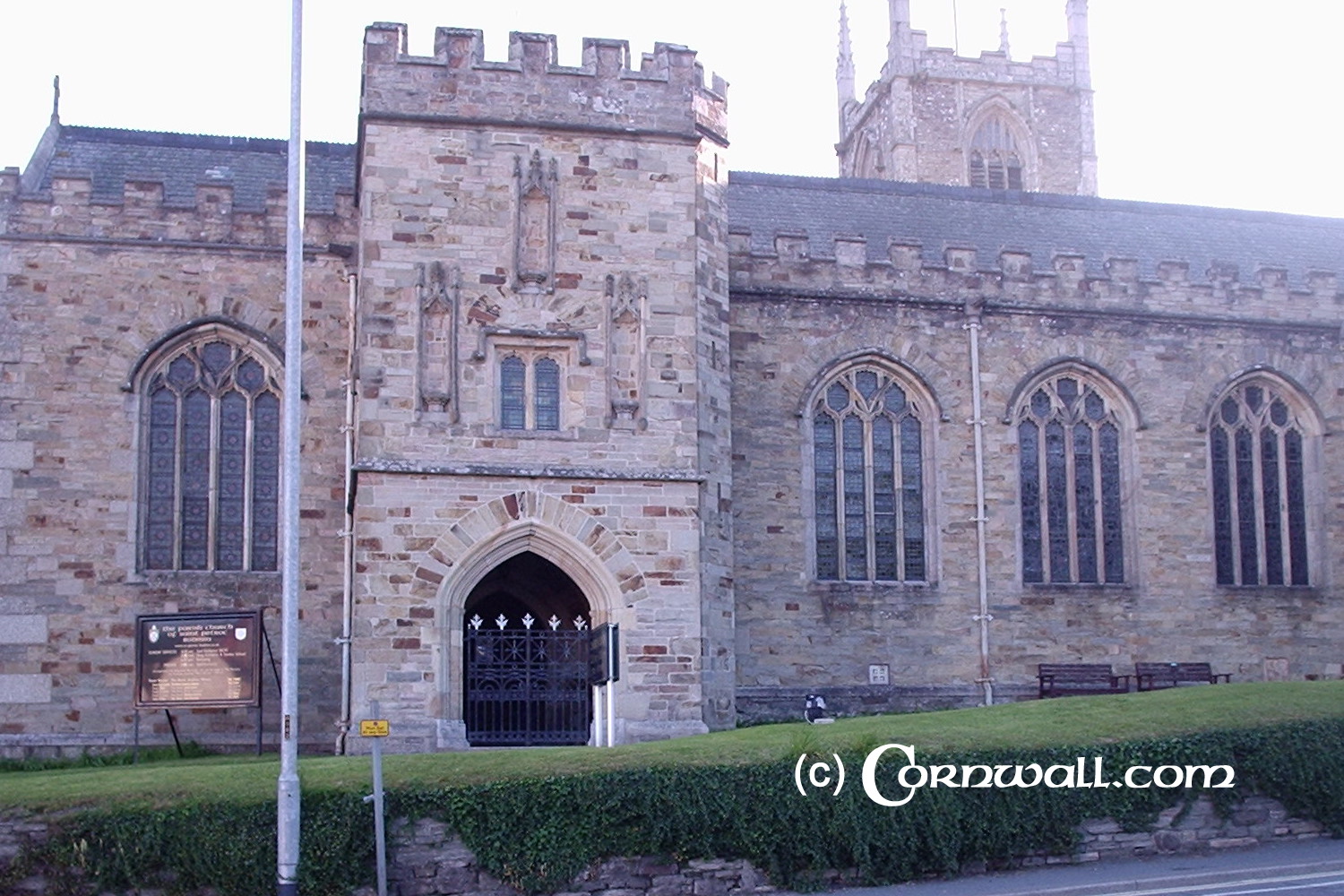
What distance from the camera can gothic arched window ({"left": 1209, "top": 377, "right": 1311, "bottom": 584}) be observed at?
30.3 m

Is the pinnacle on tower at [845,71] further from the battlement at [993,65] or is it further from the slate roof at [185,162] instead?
the slate roof at [185,162]

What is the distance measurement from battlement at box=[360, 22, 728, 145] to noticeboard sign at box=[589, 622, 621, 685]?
7.38m

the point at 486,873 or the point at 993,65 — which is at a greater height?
the point at 993,65

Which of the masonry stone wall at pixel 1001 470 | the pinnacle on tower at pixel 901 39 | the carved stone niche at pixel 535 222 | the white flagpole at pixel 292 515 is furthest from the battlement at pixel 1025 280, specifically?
the pinnacle on tower at pixel 901 39

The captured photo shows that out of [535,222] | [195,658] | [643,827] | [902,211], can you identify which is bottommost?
[643,827]

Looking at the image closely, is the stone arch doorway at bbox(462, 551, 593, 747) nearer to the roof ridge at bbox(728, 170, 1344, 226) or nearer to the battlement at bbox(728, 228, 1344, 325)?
the battlement at bbox(728, 228, 1344, 325)

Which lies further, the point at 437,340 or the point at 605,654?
the point at 437,340

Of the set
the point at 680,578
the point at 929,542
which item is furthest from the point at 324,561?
Result: the point at 929,542

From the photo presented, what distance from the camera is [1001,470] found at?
1159 inches

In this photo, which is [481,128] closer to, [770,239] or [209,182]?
[209,182]

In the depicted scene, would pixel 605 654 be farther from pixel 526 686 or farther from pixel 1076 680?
pixel 1076 680

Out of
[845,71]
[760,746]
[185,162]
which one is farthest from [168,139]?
[845,71]

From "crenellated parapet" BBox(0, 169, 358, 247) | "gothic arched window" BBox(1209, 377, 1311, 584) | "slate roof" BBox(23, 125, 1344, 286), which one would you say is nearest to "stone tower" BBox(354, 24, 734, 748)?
"crenellated parapet" BBox(0, 169, 358, 247)

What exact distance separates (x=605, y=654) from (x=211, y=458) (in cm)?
824
